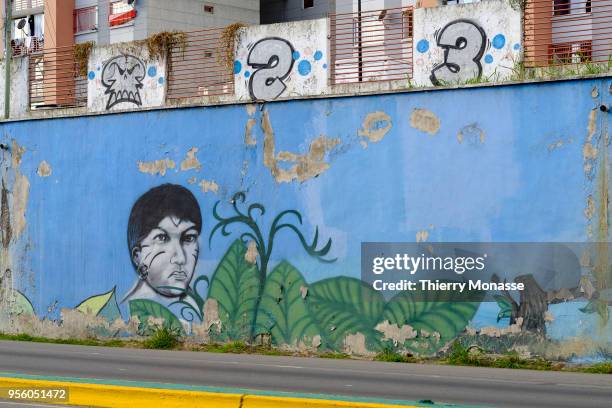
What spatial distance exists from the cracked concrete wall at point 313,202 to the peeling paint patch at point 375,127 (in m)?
0.03

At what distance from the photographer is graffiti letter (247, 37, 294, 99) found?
18438mm

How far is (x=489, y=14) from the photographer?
16.8 metres

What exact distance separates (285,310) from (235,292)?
110 cm

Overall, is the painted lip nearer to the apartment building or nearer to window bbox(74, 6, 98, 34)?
the apartment building

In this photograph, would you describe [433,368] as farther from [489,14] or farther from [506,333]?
[489,14]

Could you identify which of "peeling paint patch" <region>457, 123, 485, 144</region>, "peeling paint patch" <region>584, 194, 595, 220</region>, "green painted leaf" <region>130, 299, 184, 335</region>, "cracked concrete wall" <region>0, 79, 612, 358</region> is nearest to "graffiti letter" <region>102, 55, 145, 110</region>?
"cracked concrete wall" <region>0, 79, 612, 358</region>

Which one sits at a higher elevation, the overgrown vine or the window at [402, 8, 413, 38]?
the window at [402, 8, 413, 38]

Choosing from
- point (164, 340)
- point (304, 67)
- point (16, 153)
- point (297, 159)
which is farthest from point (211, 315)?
point (16, 153)

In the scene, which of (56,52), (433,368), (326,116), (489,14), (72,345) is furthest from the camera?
(56,52)

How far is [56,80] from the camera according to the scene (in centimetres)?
2141

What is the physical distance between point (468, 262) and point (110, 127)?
8139 mm

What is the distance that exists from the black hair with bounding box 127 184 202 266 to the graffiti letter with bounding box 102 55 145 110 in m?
2.01

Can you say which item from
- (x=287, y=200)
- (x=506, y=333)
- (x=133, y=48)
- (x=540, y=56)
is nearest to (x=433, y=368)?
(x=506, y=333)

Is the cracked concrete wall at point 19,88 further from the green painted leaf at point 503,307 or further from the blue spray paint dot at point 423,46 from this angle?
the green painted leaf at point 503,307
